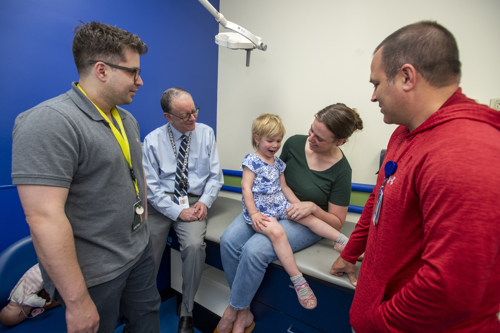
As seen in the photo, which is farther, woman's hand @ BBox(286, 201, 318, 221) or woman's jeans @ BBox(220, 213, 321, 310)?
woman's hand @ BBox(286, 201, 318, 221)

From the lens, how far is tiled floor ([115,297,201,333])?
6.18 ft

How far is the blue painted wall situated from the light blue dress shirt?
38cm

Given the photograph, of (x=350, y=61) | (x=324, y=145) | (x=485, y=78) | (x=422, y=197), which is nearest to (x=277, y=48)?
(x=350, y=61)

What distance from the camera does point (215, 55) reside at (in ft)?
9.17

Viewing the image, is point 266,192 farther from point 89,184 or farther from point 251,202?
point 89,184

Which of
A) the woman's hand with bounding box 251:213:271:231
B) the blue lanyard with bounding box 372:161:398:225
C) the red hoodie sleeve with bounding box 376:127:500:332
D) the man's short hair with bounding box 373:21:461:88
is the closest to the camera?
the red hoodie sleeve with bounding box 376:127:500:332

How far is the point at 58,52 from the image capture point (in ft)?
5.17

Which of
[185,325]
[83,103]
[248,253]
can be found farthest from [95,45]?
[185,325]

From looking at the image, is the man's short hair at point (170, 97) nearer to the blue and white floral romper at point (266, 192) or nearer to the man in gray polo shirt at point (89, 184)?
the man in gray polo shirt at point (89, 184)

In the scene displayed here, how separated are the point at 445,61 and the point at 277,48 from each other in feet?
6.49

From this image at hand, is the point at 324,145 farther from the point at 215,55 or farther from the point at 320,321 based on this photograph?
the point at 215,55

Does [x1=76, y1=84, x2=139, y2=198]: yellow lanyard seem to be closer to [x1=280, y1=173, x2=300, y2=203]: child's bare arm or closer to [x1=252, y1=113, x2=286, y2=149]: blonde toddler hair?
[x1=252, y1=113, x2=286, y2=149]: blonde toddler hair

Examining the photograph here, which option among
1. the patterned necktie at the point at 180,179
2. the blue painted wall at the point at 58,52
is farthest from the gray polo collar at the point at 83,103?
the patterned necktie at the point at 180,179

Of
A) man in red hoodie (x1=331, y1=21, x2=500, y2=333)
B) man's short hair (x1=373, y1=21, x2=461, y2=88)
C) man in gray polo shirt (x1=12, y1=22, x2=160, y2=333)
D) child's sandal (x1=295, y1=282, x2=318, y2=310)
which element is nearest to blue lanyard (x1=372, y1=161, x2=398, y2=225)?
man in red hoodie (x1=331, y1=21, x2=500, y2=333)
